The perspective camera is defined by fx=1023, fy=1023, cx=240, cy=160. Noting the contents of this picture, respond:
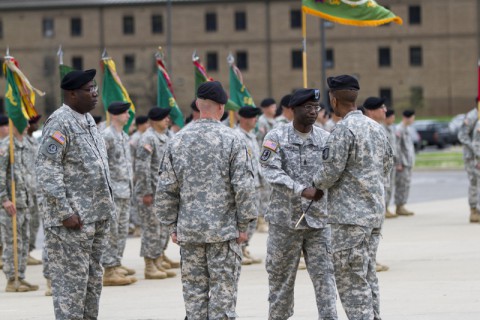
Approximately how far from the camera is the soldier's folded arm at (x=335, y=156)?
8.10m

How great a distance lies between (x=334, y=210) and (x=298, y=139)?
987 mm

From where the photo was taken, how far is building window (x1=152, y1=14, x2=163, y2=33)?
8123 cm

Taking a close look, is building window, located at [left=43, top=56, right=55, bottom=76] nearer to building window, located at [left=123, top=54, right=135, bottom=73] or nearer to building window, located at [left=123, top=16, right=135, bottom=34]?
building window, located at [left=123, top=54, right=135, bottom=73]

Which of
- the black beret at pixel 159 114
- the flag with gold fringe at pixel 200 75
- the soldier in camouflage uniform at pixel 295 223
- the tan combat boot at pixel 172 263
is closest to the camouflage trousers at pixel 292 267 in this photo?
the soldier in camouflage uniform at pixel 295 223

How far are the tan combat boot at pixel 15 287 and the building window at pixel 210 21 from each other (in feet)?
226

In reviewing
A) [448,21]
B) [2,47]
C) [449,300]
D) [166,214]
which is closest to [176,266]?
[449,300]

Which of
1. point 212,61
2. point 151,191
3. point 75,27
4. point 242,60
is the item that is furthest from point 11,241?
point 75,27

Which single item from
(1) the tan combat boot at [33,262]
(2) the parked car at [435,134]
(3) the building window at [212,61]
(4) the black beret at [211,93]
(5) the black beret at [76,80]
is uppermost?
(3) the building window at [212,61]

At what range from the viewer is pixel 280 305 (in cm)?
876

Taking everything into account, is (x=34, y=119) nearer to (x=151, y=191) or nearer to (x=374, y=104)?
(x=151, y=191)

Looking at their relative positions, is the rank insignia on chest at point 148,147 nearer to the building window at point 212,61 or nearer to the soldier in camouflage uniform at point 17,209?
the soldier in camouflage uniform at point 17,209

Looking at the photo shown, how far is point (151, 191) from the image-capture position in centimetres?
1342

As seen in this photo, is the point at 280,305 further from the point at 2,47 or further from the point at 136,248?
the point at 2,47

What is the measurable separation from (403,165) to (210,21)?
6086cm
